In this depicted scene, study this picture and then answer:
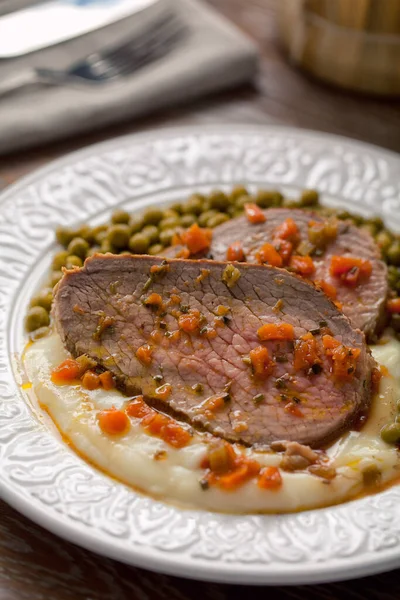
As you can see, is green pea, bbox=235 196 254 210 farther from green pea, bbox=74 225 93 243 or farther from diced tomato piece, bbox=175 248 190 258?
green pea, bbox=74 225 93 243

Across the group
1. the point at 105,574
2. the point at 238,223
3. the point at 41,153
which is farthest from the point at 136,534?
the point at 41,153

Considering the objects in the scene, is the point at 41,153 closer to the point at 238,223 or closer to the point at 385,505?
the point at 238,223

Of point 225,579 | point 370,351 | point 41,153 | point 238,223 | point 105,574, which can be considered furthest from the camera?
point 41,153

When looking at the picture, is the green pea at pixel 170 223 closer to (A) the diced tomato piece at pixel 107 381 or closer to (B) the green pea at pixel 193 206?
(B) the green pea at pixel 193 206

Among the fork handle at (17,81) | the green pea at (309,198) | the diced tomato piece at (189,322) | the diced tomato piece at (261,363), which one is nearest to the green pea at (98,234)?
the diced tomato piece at (189,322)

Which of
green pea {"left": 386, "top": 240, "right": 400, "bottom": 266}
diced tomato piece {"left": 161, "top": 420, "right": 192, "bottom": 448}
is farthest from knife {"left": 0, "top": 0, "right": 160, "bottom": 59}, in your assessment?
diced tomato piece {"left": 161, "top": 420, "right": 192, "bottom": 448}
